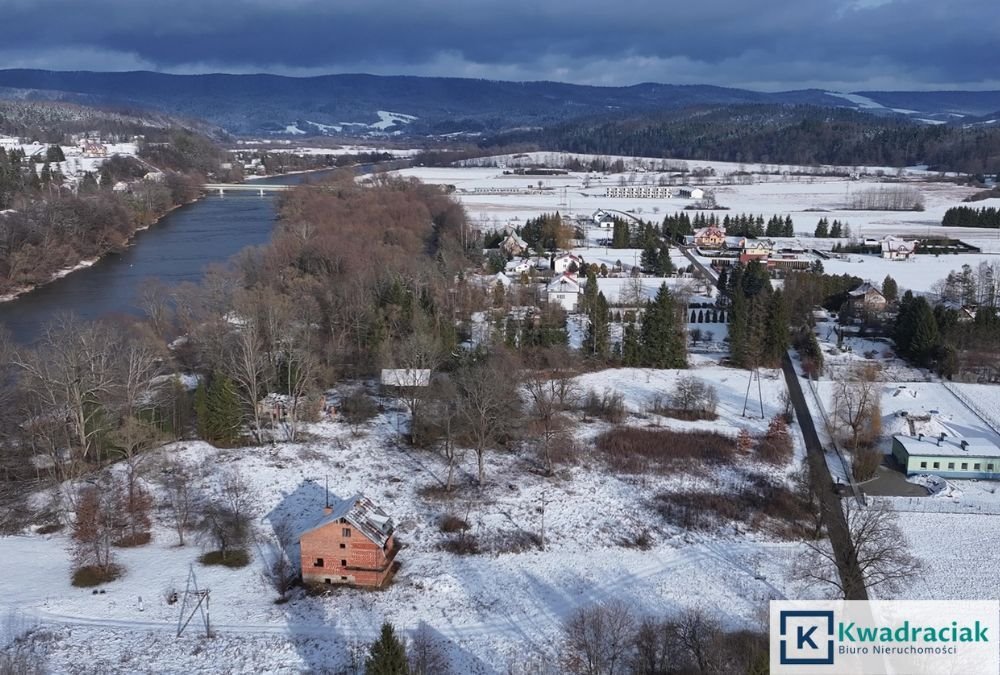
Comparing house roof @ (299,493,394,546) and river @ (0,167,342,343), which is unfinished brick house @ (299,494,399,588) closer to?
house roof @ (299,493,394,546)

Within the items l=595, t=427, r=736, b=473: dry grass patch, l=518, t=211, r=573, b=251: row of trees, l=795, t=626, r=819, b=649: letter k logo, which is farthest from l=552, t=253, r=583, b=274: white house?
l=795, t=626, r=819, b=649: letter k logo

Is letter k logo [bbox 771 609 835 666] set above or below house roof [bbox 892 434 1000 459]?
below

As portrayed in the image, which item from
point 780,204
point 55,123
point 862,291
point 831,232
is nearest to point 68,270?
point 862,291

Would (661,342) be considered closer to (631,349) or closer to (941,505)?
(631,349)

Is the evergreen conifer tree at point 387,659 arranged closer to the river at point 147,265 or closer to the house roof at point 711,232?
the river at point 147,265

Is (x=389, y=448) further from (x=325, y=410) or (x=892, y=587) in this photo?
(x=892, y=587)
